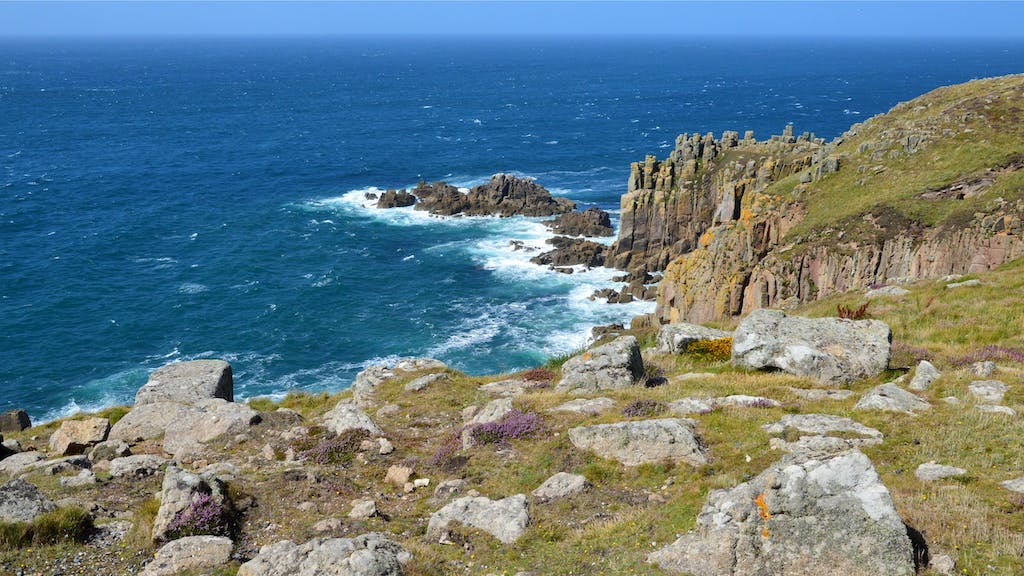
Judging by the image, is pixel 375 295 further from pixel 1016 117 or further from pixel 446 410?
pixel 1016 117

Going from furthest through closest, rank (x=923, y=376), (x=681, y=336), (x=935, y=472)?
(x=681, y=336) < (x=923, y=376) < (x=935, y=472)

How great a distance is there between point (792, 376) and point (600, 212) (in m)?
76.6

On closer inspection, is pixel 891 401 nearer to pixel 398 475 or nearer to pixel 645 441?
pixel 645 441

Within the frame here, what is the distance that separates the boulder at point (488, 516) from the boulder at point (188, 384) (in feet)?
61.8

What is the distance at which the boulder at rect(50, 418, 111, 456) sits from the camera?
90.6 ft

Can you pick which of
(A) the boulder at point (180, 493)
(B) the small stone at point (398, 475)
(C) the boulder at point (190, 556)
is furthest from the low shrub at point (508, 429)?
(C) the boulder at point (190, 556)

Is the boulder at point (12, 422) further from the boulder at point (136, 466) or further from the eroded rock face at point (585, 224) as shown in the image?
the eroded rock face at point (585, 224)

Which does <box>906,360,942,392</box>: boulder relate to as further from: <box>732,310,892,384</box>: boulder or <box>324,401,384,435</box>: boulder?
<box>324,401,384,435</box>: boulder

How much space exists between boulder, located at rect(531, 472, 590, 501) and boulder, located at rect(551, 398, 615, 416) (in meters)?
4.81

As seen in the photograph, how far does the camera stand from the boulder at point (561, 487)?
18750 mm

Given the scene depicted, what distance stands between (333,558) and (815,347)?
751 inches

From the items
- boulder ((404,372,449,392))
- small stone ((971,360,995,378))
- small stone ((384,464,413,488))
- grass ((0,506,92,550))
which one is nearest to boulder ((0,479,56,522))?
grass ((0,506,92,550))

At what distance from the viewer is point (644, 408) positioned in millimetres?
23875

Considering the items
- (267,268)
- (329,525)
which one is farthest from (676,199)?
(329,525)
